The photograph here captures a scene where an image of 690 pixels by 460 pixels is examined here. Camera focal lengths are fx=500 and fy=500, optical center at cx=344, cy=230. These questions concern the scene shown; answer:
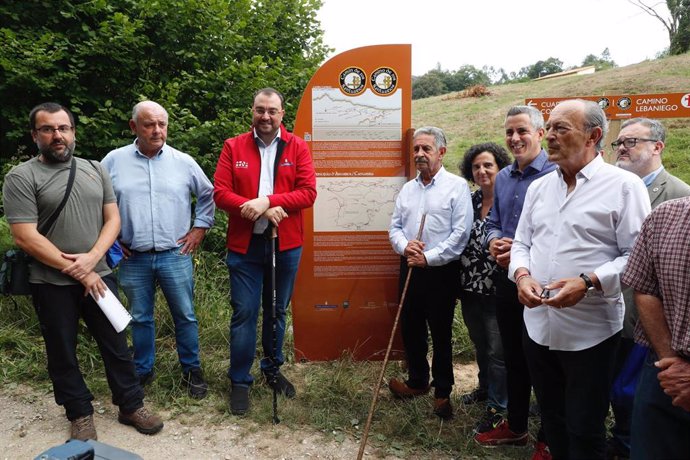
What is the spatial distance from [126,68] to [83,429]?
4.22m

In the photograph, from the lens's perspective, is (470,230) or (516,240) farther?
(470,230)

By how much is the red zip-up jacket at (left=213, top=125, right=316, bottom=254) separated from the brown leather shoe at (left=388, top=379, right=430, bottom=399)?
1.37 meters

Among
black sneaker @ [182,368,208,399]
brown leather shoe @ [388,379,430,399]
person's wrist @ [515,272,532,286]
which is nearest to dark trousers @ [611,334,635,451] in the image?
person's wrist @ [515,272,532,286]

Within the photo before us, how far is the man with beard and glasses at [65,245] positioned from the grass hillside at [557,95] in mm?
9815

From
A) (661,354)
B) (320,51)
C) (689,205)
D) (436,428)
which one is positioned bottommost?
(436,428)

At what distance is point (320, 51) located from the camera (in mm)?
8148

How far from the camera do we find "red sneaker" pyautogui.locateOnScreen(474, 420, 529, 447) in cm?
329

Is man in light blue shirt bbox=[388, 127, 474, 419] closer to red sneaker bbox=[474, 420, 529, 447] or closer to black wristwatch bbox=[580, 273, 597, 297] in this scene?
red sneaker bbox=[474, 420, 529, 447]

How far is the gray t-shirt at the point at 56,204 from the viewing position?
118 inches

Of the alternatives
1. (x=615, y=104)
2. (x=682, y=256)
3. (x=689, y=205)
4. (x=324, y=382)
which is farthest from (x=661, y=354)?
(x=615, y=104)

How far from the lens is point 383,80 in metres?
4.29

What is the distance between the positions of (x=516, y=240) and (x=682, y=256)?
96cm

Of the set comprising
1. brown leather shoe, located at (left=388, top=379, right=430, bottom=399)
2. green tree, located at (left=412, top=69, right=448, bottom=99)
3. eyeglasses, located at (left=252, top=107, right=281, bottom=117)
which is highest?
green tree, located at (left=412, top=69, right=448, bottom=99)

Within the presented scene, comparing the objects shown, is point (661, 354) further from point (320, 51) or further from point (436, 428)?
point (320, 51)
